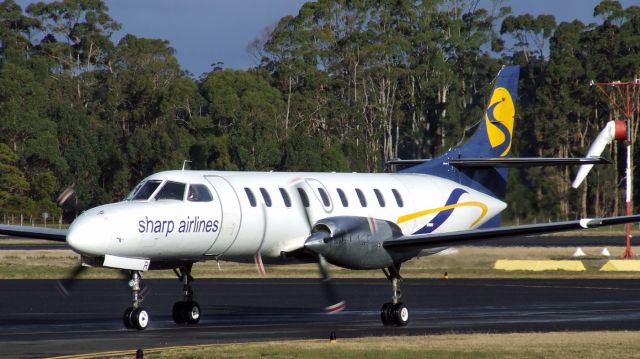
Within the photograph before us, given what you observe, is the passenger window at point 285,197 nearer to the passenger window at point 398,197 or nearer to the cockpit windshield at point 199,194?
the cockpit windshield at point 199,194

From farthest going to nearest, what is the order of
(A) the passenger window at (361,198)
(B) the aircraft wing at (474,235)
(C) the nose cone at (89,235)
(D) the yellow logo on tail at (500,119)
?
(D) the yellow logo on tail at (500,119) < (A) the passenger window at (361,198) < (B) the aircraft wing at (474,235) < (C) the nose cone at (89,235)

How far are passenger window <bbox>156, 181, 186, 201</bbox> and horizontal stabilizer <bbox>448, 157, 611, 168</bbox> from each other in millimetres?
8001

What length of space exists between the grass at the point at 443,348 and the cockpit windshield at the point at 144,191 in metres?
4.14

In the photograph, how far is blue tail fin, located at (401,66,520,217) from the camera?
28266 mm

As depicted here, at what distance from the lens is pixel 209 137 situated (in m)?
87.6

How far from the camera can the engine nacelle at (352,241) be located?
2277cm

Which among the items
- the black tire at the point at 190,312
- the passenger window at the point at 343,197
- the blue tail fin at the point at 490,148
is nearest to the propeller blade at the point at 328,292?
the passenger window at the point at 343,197

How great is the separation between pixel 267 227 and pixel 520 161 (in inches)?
264

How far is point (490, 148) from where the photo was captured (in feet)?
96.3

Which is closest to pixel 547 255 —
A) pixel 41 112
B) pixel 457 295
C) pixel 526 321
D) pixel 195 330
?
pixel 457 295

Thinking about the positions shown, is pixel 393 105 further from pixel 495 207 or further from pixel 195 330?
pixel 195 330

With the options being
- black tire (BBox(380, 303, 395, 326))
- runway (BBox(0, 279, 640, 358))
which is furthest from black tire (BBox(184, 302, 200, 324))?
black tire (BBox(380, 303, 395, 326))

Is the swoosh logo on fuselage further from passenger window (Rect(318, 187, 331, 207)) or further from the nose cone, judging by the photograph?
the nose cone

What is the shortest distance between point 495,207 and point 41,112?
62.4 metres
